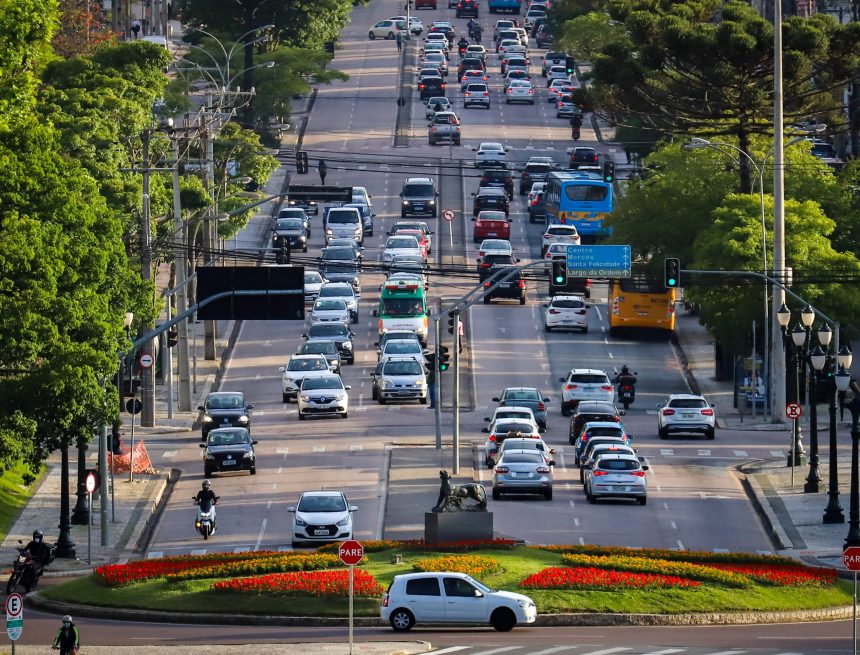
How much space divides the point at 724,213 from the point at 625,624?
41091 mm

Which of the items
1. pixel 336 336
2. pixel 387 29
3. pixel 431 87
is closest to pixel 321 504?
pixel 336 336

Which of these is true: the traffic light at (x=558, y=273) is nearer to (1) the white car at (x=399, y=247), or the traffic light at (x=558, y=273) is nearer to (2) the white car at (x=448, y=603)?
(2) the white car at (x=448, y=603)

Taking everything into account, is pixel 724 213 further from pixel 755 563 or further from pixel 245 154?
pixel 755 563

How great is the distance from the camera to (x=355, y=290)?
94938 millimetres

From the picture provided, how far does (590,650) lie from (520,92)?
111106 millimetres

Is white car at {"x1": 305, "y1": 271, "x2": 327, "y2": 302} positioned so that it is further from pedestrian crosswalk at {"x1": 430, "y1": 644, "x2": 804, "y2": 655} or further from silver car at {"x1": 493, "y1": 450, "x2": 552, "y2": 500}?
pedestrian crosswalk at {"x1": 430, "y1": 644, "x2": 804, "y2": 655}

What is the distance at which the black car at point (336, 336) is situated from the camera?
83562 millimetres

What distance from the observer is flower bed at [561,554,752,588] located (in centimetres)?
4709

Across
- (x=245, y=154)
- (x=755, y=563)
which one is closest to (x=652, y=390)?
(x=245, y=154)

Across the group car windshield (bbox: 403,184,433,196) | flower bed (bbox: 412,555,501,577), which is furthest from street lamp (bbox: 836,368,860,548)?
car windshield (bbox: 403,184,433,196)

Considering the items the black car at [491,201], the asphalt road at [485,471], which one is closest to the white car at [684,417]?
the asphalt road at [485,471]

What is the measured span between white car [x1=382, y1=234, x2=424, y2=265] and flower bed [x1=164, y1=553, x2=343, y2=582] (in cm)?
4877

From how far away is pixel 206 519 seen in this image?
185 ft

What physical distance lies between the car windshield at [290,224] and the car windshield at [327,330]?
21.1m
